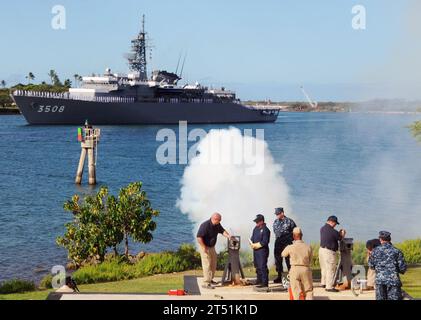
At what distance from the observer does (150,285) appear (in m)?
15.1

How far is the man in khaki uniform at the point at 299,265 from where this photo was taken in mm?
10984

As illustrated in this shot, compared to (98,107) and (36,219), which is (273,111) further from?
(36,219)

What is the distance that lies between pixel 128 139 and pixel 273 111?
65341 millimetres

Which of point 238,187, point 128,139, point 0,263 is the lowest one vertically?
point 0,263

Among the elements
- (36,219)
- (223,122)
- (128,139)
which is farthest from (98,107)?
(36,219)

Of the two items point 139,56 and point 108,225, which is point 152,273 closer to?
point 108,225

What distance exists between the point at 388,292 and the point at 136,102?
4559 inches

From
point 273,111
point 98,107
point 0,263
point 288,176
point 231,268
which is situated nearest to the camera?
point 231,268

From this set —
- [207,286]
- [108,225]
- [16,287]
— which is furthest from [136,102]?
[207,286]

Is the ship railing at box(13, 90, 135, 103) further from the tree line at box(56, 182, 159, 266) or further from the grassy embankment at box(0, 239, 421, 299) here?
the grassy embankment at box(0, 239, 421, 299)

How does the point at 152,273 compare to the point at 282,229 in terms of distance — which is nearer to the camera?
the point at 282,229

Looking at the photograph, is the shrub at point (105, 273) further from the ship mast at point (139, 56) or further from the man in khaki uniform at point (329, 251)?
the ship mast at point (139, 56)

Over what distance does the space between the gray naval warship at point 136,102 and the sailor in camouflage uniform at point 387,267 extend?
347 ft
